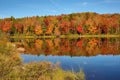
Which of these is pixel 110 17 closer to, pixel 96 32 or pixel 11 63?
pixel 96 32

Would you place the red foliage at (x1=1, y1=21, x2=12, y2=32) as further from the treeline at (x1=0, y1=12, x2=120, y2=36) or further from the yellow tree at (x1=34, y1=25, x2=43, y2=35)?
the yellow tree at (x1=34, y1=25, x2=43, y2=35)

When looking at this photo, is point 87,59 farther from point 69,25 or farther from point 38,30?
point 38,30

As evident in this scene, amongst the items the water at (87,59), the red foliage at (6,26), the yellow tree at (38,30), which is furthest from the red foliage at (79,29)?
the water at (87,59)

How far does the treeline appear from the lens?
A: 124750 millimetres

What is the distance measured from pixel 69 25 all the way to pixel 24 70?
11093cm

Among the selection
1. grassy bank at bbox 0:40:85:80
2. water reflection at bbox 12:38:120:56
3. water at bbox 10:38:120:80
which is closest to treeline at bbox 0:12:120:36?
water reflection at bbox 12:38:120:56

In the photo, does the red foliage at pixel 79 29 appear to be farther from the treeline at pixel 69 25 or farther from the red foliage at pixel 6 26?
the red foliage at pixel 6 26


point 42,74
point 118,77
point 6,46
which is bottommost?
point 118,77

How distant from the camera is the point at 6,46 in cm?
2167

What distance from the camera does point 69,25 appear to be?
129 meters

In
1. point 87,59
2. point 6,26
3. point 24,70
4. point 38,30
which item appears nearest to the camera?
point 24,70

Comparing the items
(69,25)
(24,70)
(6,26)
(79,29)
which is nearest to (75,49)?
(24,70)

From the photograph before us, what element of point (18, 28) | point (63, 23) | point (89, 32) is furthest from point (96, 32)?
point (18, 28)

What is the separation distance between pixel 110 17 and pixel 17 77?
126491mm
